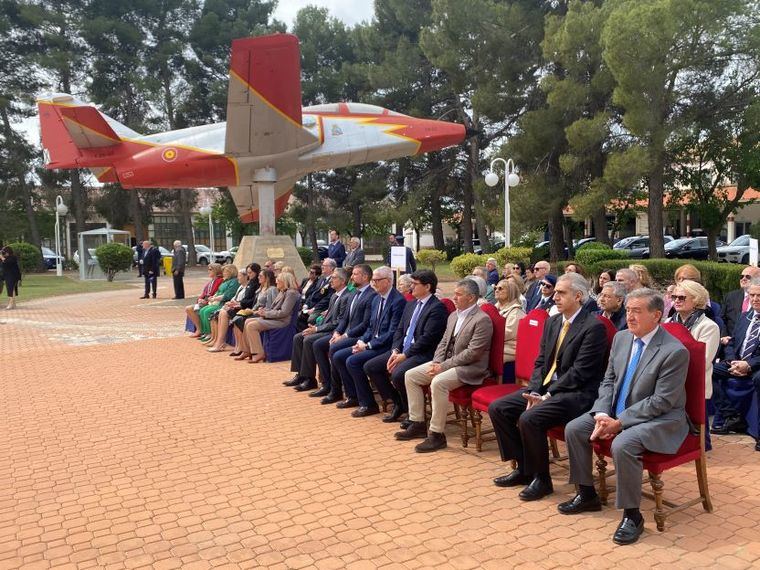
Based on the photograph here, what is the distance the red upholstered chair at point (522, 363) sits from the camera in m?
4.48

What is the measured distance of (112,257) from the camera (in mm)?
24594

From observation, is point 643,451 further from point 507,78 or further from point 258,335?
point 507,78

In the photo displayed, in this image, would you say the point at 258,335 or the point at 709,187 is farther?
the point at 709,187

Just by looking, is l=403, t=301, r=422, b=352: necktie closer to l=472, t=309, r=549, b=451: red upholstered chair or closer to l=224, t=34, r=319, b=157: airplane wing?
l=472, t=309, r=549, b=451: red upholstered chair

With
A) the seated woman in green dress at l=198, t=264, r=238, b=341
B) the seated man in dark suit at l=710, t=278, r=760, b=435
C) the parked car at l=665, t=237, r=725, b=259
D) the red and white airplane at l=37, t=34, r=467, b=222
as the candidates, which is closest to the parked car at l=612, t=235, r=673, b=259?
the parked car at l=665, t=237, r=725, b=259

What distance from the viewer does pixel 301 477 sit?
14.0ft

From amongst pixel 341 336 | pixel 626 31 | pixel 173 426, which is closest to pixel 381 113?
pixel 626 31

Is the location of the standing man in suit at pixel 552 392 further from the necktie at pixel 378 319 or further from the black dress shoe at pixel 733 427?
the necktie at pixel 378 319

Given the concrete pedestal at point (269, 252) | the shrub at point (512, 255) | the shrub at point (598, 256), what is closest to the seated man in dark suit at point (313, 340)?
the concrete pedestal at point (269, 252)

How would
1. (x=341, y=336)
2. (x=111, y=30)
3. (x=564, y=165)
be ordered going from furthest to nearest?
(x=111, y=30), (x=564, y=165), (x=341, y=336)

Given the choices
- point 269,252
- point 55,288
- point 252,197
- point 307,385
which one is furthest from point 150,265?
point 307,385

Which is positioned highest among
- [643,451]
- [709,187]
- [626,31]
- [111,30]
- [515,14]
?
[111,30]

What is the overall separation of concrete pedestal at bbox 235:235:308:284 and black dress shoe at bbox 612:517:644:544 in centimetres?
1106

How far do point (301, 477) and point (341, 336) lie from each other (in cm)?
233
